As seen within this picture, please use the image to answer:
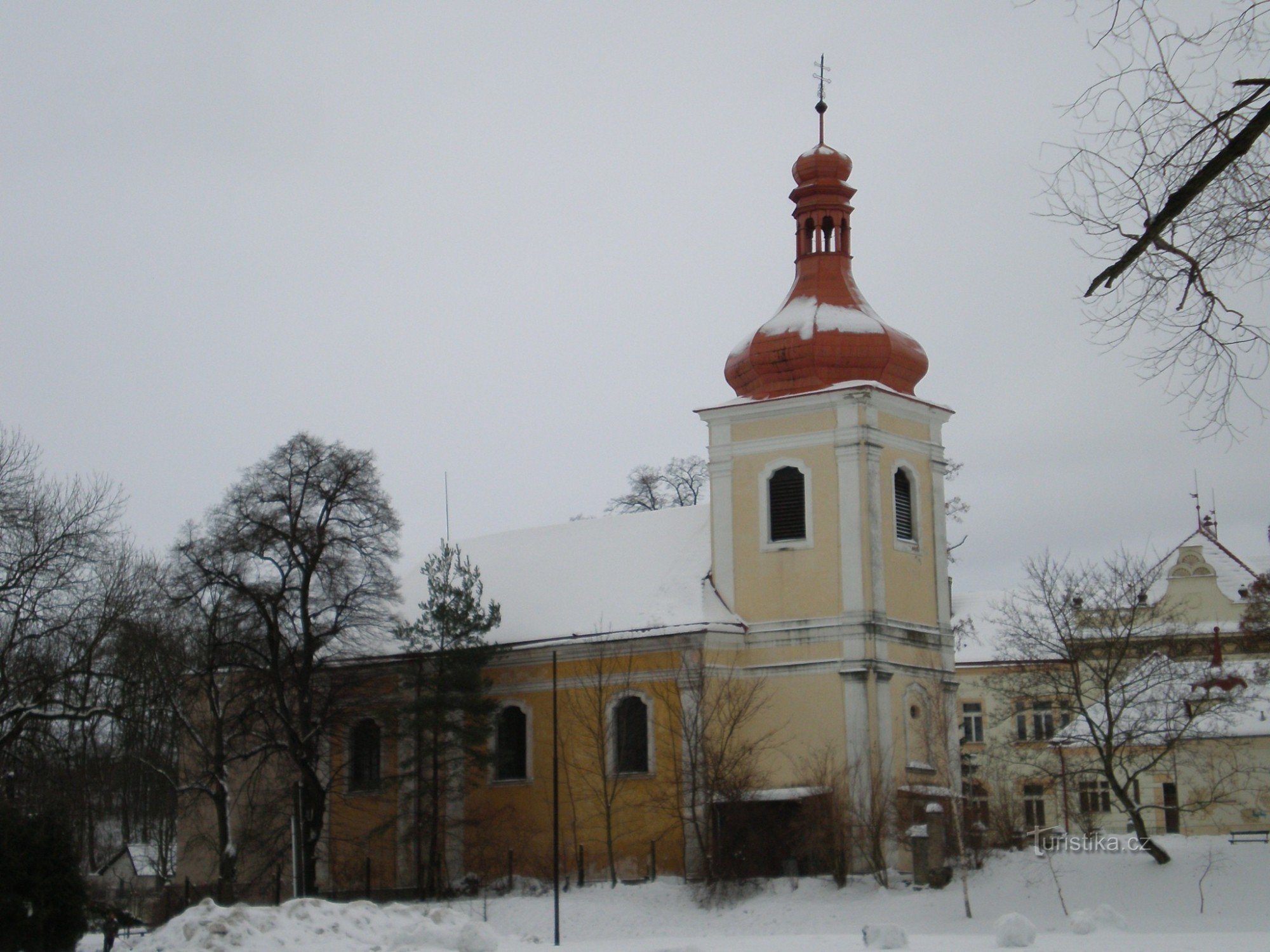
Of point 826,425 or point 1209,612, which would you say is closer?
point 826,425

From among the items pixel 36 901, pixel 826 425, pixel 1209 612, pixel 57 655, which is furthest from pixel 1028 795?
pixel 36 901

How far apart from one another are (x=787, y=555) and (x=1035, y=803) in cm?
1870

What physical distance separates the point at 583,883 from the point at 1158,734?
12.2 meters

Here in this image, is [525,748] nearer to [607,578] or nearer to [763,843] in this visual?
[607,578]

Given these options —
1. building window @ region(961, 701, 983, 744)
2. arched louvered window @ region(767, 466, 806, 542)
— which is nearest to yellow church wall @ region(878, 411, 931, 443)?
arched louvered window @ region(767, 466, 806, 542)

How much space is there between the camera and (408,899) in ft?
119

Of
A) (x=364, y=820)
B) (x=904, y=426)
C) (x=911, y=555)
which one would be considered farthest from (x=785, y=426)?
(x=364, y=820)

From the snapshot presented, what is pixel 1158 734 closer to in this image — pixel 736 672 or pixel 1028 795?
pixel 736 672

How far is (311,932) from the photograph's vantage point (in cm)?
2292

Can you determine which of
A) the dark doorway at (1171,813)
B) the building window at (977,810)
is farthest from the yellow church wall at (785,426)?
the dark doorway at (1171,813)

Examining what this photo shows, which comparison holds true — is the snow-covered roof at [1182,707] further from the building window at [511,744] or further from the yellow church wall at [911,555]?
the building window at [511,744]

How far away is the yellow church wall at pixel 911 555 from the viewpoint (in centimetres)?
3650

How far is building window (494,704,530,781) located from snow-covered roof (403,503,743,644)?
1734 millimetres

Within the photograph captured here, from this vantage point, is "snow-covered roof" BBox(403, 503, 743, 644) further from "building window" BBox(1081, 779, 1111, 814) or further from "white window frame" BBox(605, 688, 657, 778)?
"building window" BBox(1081, 779, 1111, 814)
